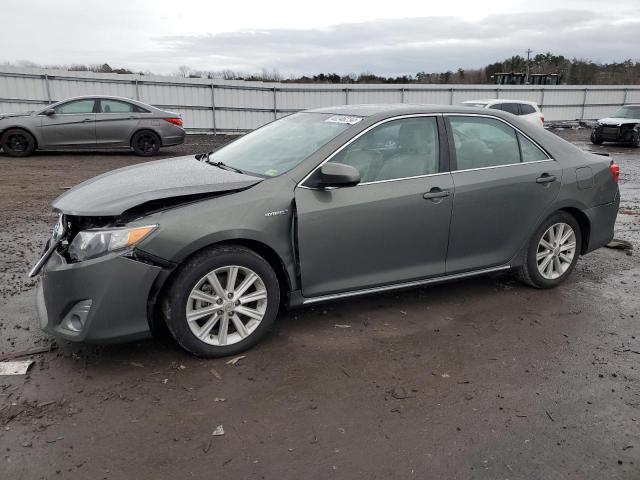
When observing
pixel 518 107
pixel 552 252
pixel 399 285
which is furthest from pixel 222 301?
pixel 518 107

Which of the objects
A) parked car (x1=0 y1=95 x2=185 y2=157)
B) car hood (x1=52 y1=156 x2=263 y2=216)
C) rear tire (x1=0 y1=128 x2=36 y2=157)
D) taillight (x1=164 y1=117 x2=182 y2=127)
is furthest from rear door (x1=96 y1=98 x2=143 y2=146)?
car hood (x1=52 y1=156 x2=263 y2=216)

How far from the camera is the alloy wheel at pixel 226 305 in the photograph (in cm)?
350

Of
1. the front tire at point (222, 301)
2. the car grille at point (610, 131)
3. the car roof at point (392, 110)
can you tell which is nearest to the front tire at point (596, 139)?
the car grille at point (610, 131)

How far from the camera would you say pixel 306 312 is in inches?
175

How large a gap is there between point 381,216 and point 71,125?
37.5 feet

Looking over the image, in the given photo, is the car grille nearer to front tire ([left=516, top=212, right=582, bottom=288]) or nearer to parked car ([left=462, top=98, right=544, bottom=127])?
parked car ([left=462, top=98, right=544, bottom=127])

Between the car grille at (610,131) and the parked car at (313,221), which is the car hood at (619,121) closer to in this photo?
the car grille at (610,131)

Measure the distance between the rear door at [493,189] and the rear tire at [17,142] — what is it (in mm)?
11682

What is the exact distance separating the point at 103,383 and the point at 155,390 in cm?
34

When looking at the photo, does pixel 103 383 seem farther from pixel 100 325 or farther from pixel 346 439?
pixel 346 439

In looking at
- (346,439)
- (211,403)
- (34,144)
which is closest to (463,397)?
(346,439)

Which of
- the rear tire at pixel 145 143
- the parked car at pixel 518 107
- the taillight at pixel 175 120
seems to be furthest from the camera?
the parked car at pixel 518 107

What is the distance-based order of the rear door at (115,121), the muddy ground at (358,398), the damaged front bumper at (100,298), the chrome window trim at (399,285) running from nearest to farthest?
the muddy ground at (358,398) → the damaged front bumper at (100,298) → the chrome window trim at (399,285) → the rear door at (115,121)

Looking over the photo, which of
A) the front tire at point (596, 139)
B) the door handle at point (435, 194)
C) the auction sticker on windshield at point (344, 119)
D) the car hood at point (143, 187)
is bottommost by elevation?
the front tire at point (596, 139)
